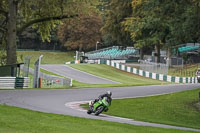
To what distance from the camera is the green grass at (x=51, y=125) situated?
38.1 ft

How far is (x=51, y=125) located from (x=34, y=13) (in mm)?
26775

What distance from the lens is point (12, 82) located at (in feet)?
103

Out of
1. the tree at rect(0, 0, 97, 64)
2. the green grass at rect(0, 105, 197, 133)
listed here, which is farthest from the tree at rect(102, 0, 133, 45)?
the green grass at rect(0, 105, 197, 133)

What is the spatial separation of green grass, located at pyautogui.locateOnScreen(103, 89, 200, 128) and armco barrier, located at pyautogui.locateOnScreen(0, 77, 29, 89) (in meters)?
10.3

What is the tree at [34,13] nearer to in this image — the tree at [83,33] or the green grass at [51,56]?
the green grass at [51,56]

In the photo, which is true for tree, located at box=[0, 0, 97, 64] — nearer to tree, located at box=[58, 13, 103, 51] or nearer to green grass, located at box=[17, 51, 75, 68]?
green grass, located at box=[17, 51, 75, 68]

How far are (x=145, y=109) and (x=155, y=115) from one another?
1207mm

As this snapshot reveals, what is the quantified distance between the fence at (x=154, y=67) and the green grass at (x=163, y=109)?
32.0 m

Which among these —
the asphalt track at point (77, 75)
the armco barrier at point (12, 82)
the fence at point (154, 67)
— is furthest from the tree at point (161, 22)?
the armco barrier at point (12, 82)

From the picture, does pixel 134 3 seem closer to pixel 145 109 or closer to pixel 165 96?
pixel 165 96

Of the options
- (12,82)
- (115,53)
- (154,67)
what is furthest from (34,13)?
(115,53)

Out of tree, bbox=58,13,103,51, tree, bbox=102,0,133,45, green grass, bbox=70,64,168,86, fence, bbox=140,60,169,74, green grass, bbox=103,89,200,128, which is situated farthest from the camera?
tree, bbox=58,13,103,51

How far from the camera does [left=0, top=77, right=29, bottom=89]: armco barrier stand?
30938 mm

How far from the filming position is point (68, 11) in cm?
3588
